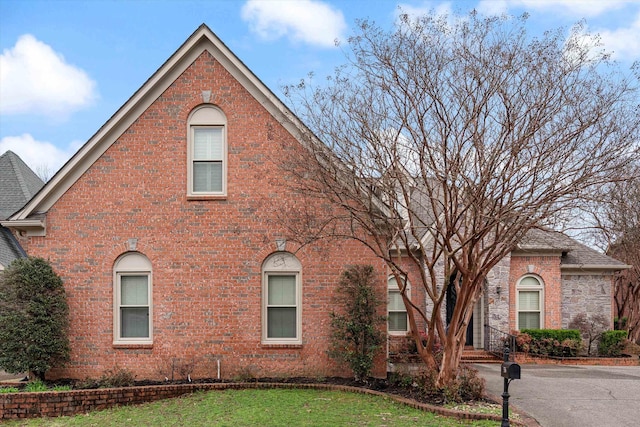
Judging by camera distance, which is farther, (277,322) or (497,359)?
(497,359)

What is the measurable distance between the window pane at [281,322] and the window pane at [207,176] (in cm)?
333

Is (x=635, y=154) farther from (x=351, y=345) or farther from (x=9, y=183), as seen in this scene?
(x=9, y=183)

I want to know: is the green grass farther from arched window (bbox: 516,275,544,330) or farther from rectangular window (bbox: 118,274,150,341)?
arched window (bbox: 516,275,544,330)

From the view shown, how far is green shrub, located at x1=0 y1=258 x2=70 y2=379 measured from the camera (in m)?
12.6

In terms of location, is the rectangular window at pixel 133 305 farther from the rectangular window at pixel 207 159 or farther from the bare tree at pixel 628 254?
the bare tree at pixel 628 254

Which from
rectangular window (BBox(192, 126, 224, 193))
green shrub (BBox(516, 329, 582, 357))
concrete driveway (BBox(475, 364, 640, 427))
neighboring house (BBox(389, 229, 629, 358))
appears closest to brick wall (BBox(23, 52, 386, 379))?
rectangular window (BBox(192, 126, 224, 193))

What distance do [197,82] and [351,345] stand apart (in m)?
7.30

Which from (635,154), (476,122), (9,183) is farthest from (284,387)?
(9,183)

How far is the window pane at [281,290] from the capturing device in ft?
46.5

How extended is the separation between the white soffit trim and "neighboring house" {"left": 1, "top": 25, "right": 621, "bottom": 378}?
3 cm

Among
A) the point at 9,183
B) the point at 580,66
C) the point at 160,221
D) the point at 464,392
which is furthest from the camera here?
the point at 9,183

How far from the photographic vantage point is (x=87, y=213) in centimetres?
1400

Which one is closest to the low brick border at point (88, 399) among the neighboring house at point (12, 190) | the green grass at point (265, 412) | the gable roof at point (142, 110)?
the green grass at point (265, 412)

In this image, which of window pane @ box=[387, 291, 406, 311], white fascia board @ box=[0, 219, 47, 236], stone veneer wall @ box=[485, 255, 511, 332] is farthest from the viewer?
window pane @ box=[387, 291, 406, 311]
